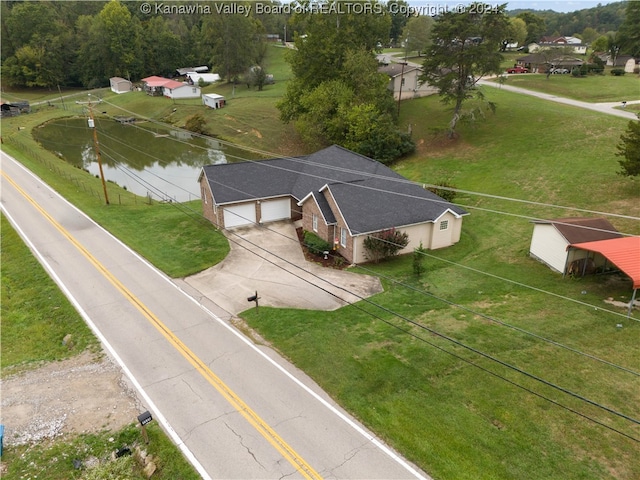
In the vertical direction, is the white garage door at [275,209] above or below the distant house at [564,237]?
below

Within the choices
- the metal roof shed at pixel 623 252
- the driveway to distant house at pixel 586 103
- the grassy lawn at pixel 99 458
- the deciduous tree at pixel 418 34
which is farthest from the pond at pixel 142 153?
the deciduous tree at pixel 418 34

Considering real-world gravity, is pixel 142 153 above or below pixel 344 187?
below

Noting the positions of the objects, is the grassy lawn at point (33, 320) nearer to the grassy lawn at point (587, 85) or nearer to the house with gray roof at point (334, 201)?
the house with gray roof at point (334, 201)

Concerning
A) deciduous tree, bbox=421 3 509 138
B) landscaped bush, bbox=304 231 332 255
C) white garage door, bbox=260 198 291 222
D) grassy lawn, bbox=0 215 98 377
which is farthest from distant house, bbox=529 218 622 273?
deciduous tree, bbox=421 3 509 138

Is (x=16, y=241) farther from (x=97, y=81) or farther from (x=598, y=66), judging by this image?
(x=97, y=81)

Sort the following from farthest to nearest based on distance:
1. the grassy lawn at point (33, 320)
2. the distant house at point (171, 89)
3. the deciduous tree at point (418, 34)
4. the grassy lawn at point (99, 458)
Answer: the deciduous tree at point (418, 34) < the distant house at point (171, 89) < the grassy lawn at point (33, 320) < the grassy lawn at point (99, 458)

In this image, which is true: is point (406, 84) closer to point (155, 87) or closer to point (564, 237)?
point (564, 237)

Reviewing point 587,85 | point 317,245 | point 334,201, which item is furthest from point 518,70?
point 317,245

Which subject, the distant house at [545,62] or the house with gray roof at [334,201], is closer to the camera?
the house with gray roof at [334,201]
